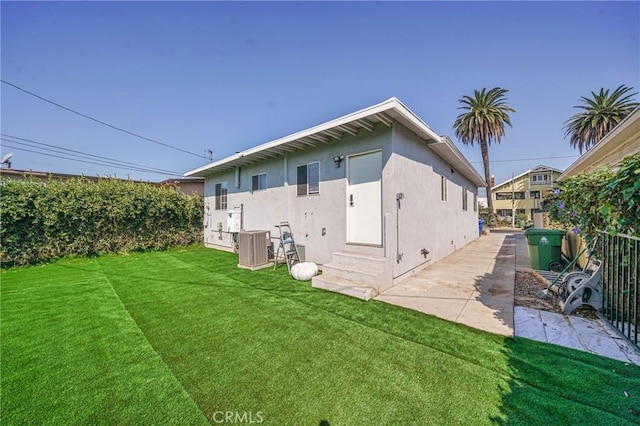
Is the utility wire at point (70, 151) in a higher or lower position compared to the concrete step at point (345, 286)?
higher

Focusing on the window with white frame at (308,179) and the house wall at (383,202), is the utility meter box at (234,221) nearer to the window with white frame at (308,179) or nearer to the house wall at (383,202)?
the house wall at (383,202)

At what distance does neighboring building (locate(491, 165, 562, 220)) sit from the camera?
2900cm

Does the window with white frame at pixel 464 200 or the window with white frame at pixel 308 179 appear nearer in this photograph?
the window with white frame at pixel 308 179

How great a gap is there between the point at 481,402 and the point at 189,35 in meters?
12.0

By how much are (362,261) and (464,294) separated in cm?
189

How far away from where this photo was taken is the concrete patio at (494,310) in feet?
9.14

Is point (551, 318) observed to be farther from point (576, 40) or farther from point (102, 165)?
point (102, 165)


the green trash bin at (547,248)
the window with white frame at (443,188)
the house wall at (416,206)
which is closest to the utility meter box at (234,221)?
the house wall at (416,206)

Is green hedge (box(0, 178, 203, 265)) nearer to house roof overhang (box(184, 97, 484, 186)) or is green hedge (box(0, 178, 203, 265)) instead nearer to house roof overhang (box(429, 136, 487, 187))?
house roof overhang (box(184, 97, 484, 186))

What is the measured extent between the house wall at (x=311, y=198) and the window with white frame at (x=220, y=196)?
1.19 metres

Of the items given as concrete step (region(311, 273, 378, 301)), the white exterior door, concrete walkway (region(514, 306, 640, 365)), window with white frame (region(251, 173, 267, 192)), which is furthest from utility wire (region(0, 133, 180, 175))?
concrete walkway (region(514, 306, 640, 365))

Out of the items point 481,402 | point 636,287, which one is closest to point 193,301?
point 481,402

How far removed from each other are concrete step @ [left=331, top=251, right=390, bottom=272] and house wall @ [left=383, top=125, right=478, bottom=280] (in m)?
0.43

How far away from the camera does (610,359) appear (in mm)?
2439
